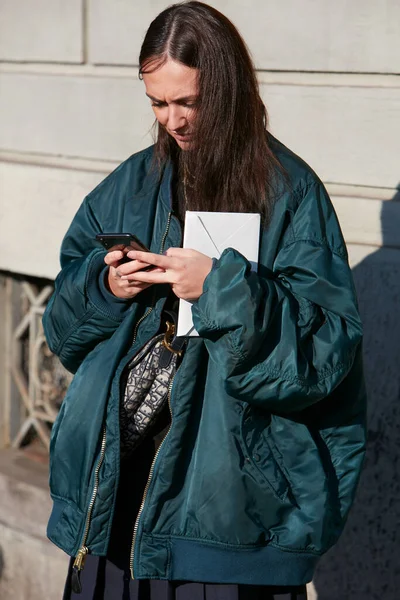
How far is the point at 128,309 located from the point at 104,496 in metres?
0.44

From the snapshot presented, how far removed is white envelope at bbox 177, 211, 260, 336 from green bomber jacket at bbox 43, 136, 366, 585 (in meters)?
0.05

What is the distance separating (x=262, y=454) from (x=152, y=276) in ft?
1.56

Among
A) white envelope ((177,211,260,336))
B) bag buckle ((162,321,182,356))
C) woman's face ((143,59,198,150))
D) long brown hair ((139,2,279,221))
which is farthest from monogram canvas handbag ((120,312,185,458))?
woman's face ((143,59,198,150))

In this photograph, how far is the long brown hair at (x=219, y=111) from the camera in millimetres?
2396

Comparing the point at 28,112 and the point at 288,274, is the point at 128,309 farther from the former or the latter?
the point at 28,112

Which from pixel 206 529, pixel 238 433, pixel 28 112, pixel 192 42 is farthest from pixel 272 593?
pixel 28 112

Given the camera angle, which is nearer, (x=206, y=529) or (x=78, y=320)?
(x=206, y=529)

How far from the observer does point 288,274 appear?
239 cm

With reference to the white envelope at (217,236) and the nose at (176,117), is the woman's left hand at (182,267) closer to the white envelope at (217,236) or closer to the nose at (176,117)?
the white envelope at (217,236)

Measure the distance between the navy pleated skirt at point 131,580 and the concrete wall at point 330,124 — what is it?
3.41ft

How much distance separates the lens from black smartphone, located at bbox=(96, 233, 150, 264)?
2350 mm

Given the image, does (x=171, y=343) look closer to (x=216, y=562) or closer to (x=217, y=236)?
(x=217, y=236)

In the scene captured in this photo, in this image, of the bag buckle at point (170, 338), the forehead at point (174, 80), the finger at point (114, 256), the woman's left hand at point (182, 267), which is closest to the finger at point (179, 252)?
the woman's left hand at point (182, 267)

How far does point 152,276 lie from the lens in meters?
2.33
